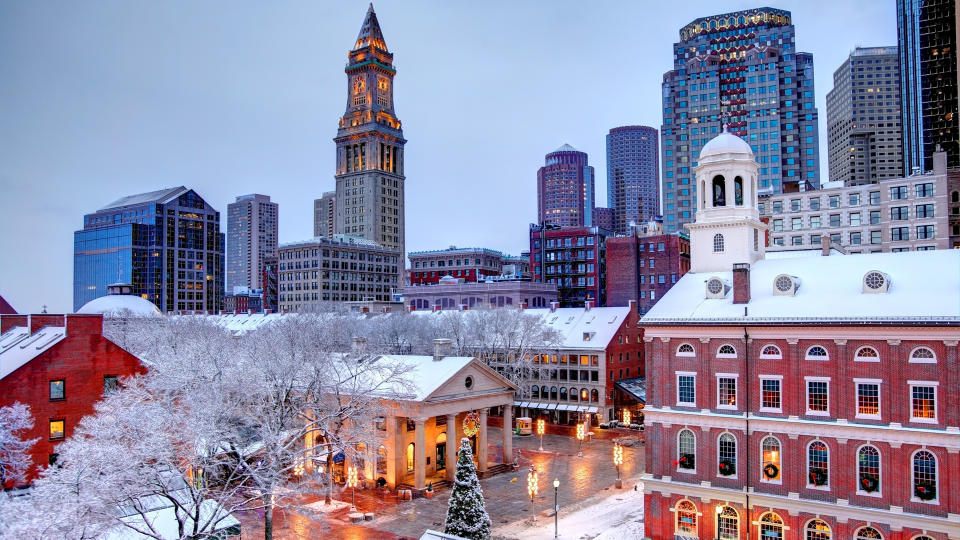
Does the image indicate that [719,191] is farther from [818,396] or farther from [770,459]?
[770,459]

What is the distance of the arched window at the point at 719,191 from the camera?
48094 mm

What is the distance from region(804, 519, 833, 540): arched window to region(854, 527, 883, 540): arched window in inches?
54.3

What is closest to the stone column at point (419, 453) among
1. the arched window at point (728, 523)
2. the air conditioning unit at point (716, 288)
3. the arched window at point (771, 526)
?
the arched window at point (728, 523)

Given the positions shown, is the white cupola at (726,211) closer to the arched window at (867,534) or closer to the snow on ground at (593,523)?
the snow on ground at (593,523)

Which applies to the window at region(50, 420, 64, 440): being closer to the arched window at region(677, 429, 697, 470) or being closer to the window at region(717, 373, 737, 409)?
the arched window at region(677, 429, 697, 470)

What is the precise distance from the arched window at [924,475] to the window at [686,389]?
1136 cm

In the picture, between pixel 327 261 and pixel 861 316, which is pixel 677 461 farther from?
pixel 327 261

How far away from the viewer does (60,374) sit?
4247 cm

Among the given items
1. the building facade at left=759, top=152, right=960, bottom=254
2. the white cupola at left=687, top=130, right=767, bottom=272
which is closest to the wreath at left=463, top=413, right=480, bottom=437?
the white cupola at left=687, top=130, right=767, bottom=272

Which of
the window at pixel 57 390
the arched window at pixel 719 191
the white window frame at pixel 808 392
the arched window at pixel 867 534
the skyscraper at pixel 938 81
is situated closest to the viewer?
the arched window at pixel 867 534

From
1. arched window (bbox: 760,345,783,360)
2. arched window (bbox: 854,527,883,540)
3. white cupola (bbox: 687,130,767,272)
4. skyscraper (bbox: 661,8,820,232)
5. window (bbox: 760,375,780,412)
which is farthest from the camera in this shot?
skyscraper (bbox: 661,8,820,232)

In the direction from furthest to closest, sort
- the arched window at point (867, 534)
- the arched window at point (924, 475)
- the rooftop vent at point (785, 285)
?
the rooftop vent at point (785, 285) → the arched window at point (867, 534) → the arched window at point (924, 475)

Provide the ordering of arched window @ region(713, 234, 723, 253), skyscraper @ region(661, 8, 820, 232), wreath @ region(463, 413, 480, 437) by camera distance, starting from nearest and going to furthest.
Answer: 1. arched window @ region(713, 234, 723, 253)
2. wreath @ region(463, 413, 480, 437)
3. skyscraper @ region(661, 8, 820, 232)

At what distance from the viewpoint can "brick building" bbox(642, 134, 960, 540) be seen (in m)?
34.1
